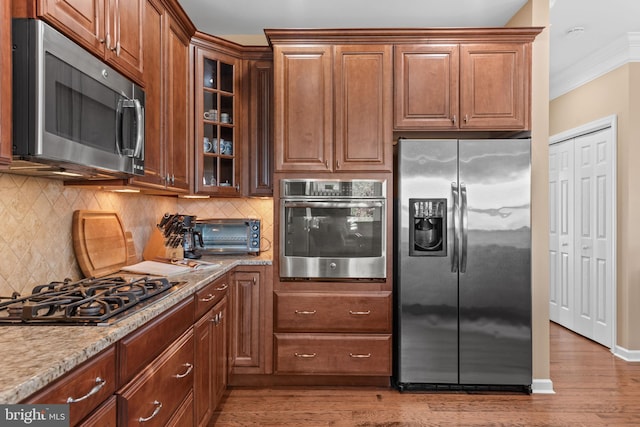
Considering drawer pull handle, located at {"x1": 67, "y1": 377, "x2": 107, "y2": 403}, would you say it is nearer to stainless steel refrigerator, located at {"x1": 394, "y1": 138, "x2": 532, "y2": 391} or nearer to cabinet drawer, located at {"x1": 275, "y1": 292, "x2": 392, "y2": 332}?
cabinet drawer, located at {"x1": 275, "y1": 292, "x2": 392, "y2": 332}

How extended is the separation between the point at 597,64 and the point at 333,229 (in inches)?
128

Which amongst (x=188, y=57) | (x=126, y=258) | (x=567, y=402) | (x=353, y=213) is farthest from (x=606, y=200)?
(x=126, y=258)

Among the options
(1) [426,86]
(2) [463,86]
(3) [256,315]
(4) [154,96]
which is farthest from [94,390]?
(2) [463,86]

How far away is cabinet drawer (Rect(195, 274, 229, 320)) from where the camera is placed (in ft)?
7.23

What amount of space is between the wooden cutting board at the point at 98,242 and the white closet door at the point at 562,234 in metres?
4.47

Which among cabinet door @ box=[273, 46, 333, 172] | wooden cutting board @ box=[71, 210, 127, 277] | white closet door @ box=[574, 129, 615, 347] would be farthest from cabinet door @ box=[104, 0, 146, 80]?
white closet door @ box=[574, 129, 615, 347]

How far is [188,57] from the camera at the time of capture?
9.95ft

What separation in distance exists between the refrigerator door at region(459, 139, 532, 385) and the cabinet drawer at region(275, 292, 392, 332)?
553 millimetres

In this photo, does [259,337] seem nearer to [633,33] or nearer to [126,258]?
[126,258]

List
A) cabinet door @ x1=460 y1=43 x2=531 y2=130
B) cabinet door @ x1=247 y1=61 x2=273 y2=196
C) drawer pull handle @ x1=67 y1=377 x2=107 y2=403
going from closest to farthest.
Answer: drawer pull handle @ x1=67 y1=377 x2=107 y2=403, cabinet door @ x1=460 y1=43 x2=531 y2=130, cabinet door @ x1=247 y1=61 x2=273 y2=196

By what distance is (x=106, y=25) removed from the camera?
1807 millimetres

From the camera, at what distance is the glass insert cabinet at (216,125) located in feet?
10.2

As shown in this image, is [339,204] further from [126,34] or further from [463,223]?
[126,34]

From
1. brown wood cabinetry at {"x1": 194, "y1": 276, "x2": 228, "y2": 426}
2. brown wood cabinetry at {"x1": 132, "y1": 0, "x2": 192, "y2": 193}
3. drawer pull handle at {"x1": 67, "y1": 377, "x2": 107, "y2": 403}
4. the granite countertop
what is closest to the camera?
the granite countertop
